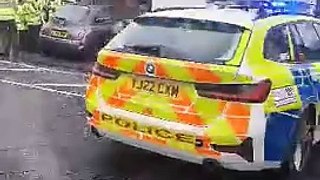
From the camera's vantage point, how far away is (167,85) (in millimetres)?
6008

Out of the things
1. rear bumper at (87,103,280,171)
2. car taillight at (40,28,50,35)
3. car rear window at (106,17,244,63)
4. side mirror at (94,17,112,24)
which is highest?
car rear window at (106,17,244,63)

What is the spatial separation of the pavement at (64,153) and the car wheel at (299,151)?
12cm

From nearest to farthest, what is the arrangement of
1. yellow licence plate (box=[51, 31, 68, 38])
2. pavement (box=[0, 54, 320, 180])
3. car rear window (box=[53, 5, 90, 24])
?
pavement (box=[0, 54, 320, 180])
yellow licence plate (box=[51, 31, 68, 38])
car rear window (box=[53, 5, 90, 24])

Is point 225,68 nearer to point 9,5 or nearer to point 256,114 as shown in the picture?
point 256,114

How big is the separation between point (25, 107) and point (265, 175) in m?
3.99

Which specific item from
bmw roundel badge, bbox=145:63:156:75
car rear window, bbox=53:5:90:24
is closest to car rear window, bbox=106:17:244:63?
bmw roundel badge, bbox=145:63:156:75

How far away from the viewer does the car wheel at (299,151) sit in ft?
20.9

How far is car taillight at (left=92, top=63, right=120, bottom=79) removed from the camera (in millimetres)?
6340

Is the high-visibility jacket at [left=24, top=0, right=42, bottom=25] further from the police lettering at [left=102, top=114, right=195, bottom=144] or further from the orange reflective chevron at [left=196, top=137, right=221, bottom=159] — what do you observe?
the orange reflective chevron at [left=196, top=137, right=221, bottom=159]

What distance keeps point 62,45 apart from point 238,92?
10.9 m

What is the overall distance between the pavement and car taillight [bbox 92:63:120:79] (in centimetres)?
88

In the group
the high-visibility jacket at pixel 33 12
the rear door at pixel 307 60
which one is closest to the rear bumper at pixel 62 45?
the high-visibility jacket at pixel 33 12

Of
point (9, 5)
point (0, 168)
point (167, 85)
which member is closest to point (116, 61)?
point (167, 85)

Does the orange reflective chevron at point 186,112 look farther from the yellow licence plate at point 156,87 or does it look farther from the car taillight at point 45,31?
the car taillight at point 45,31
